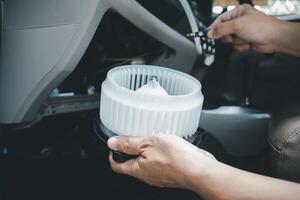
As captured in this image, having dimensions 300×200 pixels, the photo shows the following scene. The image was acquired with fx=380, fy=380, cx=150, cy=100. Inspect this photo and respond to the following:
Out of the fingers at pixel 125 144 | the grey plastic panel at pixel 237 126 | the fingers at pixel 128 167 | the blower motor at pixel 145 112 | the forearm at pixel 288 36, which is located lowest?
the grey plastic panel at pixel 237 126

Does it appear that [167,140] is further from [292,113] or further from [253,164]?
[253,164]

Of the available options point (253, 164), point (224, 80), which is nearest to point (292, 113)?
point (253, 164)

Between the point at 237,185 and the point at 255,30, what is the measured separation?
44 cm

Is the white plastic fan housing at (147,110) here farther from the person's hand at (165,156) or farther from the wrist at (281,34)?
the wrist at (281,34)

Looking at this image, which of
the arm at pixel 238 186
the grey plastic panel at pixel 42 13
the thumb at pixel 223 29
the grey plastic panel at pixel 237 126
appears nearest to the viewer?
the arm at pixel 238 186

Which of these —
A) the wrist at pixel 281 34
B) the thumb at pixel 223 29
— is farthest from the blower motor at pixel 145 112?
the wrist at pixel 281 34

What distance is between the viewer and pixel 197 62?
3.42 feet

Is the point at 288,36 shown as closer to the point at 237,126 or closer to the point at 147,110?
the point at 237,126

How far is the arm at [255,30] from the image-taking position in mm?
857

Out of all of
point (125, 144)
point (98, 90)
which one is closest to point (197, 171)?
point (125, 144)

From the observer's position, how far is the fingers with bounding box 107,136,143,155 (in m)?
0.58

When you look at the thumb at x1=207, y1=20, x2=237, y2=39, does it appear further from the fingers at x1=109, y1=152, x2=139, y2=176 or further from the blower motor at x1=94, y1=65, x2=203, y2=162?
the fingers at x1=109, y1=152, x2=139, y2=176

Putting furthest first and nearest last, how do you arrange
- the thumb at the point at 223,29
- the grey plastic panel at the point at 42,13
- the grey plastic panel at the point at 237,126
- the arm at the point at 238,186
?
the grey plastic panel at the point at 237,126 < the thumb at the point at 223,29 < the grey plastic panel at the point at 42,13 < the arm at the point at 238,186

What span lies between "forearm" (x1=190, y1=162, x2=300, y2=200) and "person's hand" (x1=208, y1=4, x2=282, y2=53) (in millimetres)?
381
